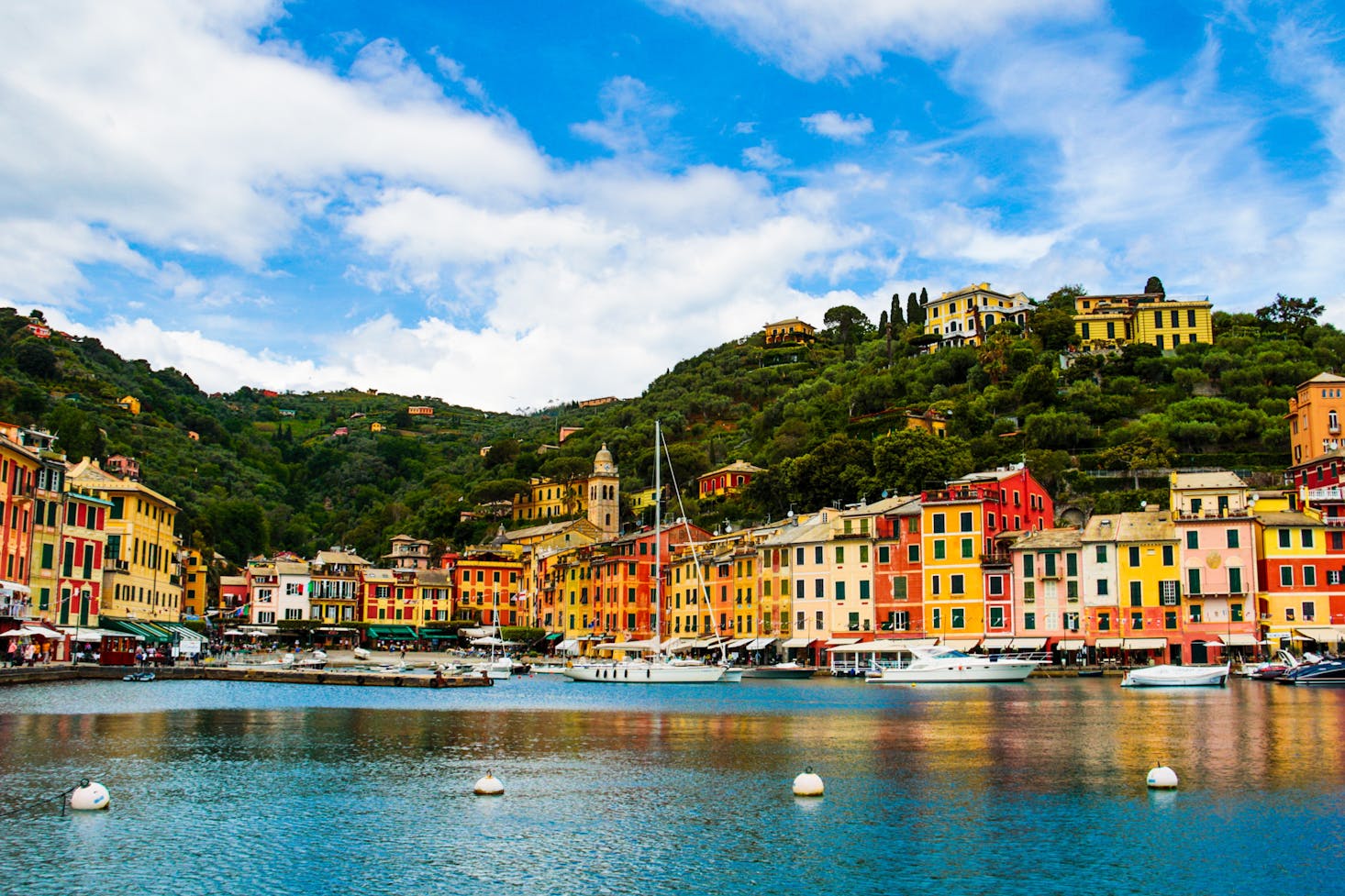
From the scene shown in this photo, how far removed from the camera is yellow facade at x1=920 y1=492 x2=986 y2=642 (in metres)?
79.1

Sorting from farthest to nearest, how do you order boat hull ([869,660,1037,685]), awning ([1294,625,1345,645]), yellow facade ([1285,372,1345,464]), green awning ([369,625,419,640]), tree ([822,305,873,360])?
tree ([822,305,873,360]) → green awning ([369,625,419,640]) → yellow facade ([1285,372,1345,464]) → awning ([1294,625,1345,645]) → boat hull ([869,660,1037,685])

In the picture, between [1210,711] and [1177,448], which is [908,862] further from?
[1177,448]

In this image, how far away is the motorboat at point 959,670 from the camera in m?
70.1

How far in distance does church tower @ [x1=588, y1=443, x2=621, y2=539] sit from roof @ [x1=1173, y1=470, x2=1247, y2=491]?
240 feet

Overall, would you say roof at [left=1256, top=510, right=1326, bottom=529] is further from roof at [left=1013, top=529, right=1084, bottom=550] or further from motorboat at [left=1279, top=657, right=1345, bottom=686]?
motorboat at [left=1279, top=657, right=1345, bottom=686]

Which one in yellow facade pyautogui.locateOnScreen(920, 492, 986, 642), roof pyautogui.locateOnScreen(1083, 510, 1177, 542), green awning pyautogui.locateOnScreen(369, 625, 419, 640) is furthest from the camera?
green awning pyautogui.locateOnScreen(369, 625, 419, 640)

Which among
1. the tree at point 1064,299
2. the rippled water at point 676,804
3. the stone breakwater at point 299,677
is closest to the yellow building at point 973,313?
the tree at point 1064,299

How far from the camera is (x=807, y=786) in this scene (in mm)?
26922

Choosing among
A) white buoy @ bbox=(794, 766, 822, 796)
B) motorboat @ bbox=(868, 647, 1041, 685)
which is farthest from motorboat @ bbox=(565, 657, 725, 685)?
white buoy @ bbox=(794, 766, 822, 796)

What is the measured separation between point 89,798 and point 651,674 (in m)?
49.9

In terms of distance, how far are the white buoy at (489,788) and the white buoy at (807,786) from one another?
21.8 feet

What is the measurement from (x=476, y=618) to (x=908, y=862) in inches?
4380

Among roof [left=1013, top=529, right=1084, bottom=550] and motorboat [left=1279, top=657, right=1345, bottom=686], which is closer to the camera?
motorboat [left=1279, top=657, right=1345, bottom=686]

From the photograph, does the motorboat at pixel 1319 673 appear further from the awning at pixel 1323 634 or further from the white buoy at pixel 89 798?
the white buoy at pixel 89 798
